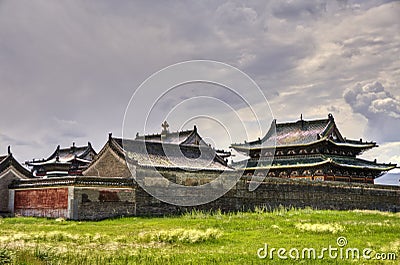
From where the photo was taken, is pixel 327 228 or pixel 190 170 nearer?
pixel 327 228

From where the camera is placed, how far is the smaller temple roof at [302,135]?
152ft

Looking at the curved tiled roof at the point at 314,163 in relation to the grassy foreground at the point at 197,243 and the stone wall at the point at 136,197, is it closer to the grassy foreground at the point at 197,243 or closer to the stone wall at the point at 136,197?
the stone wall at the point at 136,197

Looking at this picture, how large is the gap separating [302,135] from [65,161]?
950 inches

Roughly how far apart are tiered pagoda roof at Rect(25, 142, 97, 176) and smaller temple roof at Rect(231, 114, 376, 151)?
15.5 metres

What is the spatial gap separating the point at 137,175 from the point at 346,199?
732 inches

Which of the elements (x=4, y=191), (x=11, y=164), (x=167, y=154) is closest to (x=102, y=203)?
(x=167, y=154)

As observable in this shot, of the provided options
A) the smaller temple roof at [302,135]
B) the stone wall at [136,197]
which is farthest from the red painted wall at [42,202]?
the smaller temple roof at [302,135]

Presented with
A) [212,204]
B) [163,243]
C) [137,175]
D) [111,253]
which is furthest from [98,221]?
[111,253]

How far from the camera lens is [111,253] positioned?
15.1 meters

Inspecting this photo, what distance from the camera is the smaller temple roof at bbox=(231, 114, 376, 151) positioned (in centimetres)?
4644

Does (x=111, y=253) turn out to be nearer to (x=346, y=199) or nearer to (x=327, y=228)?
(x=327, y=228)

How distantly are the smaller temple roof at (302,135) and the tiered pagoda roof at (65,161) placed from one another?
1546 cm

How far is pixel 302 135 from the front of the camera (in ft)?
158

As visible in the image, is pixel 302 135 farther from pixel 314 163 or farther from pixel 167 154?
pixel 167 154
